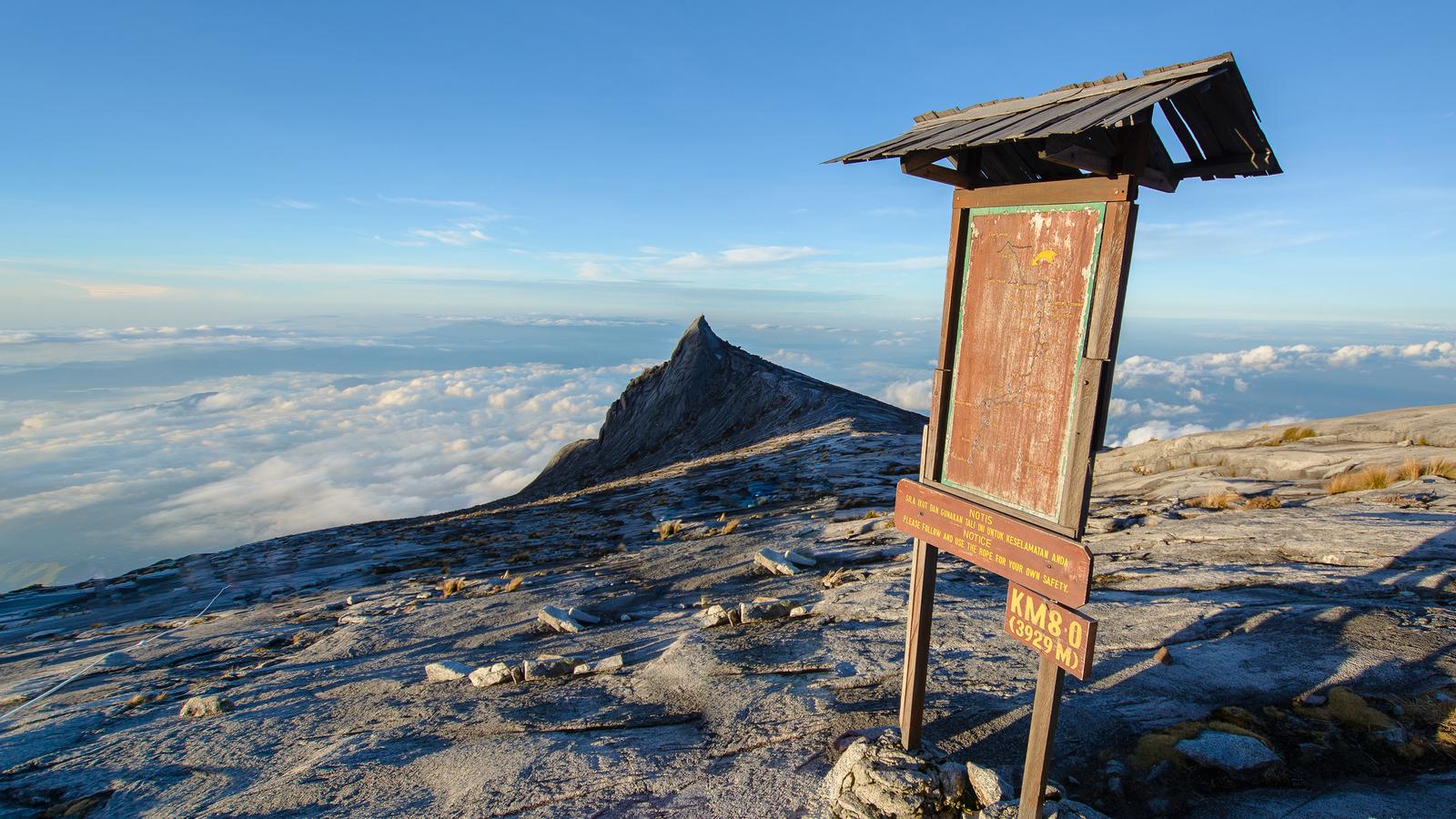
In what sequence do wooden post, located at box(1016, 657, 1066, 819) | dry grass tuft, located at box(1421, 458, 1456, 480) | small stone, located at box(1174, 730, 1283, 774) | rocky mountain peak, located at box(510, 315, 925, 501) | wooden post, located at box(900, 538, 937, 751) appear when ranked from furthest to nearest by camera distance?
A: rocky mountain peak, located at box(510, 315, 925, 501) < dry grass tuft, located at box(1421, 458, 1456, 480) < wooden post, located at box(900, 538, 937, 751) < small stone, located at box(1174, 730, 1283, 774) < wooden post, located at box(1016, 657, 1066, 819)

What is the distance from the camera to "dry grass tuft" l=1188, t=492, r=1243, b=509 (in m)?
13.0

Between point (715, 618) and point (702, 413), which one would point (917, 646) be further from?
point (702, 413)

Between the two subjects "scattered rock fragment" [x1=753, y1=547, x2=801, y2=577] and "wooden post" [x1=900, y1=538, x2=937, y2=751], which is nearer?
"wooden post" [x1=900, y1=538, x2=937, y2=751]

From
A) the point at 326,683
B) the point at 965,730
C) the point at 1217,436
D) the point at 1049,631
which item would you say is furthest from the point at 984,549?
the point at 1217,436

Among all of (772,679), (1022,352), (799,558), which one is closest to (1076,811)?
(772,679)

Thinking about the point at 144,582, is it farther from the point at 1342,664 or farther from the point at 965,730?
the point at 1342,664

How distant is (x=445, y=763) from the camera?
648 centimetres

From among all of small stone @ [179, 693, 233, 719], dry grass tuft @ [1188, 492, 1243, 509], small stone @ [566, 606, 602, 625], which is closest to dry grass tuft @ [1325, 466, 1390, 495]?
dry grass tuft @ [1188, 492, 1243, 509]

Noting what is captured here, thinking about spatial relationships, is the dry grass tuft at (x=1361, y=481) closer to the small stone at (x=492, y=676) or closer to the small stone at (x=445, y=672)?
the small stone at (x=492, y=676)

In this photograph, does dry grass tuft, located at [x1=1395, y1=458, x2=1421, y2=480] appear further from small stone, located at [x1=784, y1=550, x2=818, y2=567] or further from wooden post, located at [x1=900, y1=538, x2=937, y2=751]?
wooden post, located at [x1=900, y1=538, x2=937, y2=751]

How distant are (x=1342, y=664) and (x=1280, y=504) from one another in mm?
6971

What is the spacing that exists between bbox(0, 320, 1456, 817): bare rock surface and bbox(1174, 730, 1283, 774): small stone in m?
0.10

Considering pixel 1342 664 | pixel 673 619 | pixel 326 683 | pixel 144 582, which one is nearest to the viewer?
pixel 1342 664

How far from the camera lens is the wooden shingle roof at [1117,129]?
165 inches
